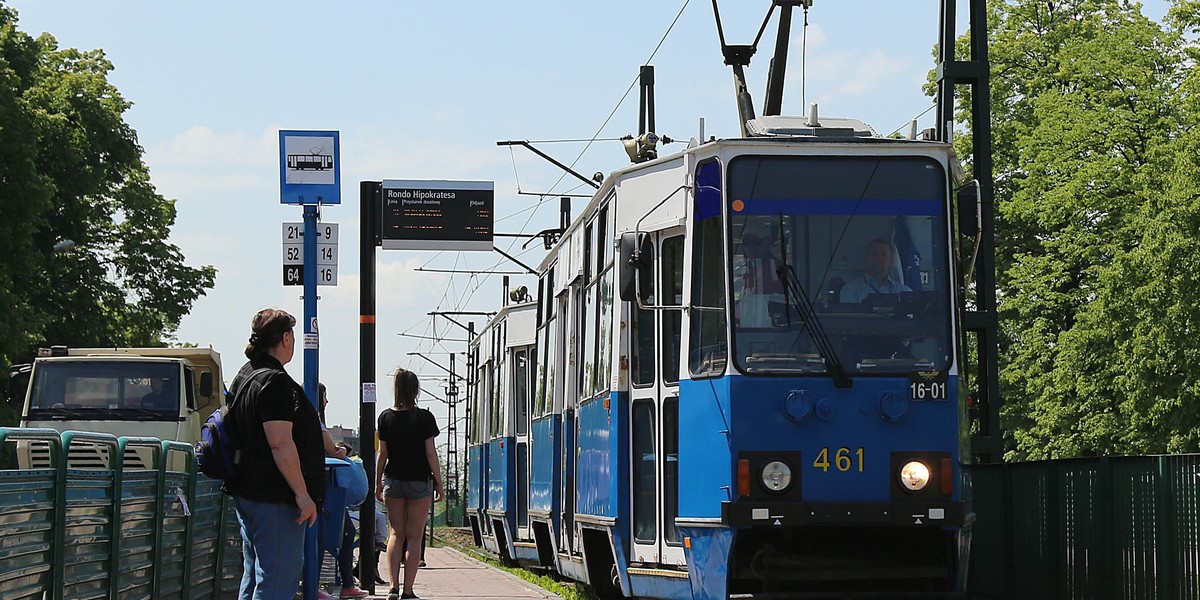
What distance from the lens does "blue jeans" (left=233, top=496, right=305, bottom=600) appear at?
26.8 feet

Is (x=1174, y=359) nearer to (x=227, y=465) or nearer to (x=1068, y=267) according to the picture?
(x=1068, y=267)

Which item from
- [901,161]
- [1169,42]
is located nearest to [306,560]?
[901,161]

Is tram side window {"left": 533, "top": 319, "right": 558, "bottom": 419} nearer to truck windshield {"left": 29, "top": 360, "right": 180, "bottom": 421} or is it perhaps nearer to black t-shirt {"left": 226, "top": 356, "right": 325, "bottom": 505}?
truck windshield {"left": 29, "top": 360, "right": 180, "bottom": 421}

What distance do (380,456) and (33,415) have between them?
10.3 m

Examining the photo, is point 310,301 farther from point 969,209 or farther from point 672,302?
point 969,209

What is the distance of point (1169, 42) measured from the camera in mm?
39562

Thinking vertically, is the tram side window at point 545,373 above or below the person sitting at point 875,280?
below

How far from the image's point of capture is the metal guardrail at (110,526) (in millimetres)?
8055

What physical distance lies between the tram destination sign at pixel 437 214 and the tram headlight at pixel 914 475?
10955 mm

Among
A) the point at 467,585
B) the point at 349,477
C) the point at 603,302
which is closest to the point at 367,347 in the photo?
the point at 467,585

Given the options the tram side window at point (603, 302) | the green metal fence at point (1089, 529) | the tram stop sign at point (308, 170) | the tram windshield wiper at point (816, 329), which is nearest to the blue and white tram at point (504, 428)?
the tram stop sign at point (308, 170)

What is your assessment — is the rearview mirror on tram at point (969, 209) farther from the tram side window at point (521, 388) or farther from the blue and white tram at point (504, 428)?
the tram side window at point (521, 388)

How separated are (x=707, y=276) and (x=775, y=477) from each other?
1339mm

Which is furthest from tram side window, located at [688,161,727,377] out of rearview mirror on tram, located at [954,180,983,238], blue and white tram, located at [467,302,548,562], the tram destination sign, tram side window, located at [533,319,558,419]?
the tram destination sign
